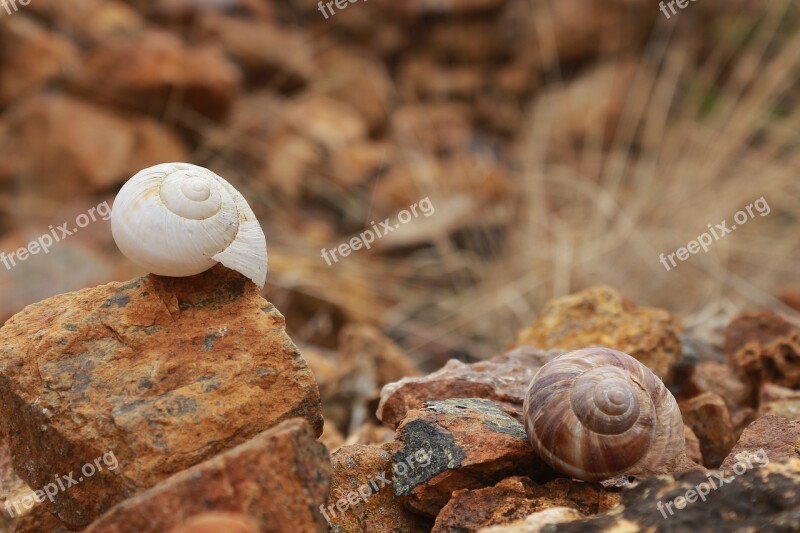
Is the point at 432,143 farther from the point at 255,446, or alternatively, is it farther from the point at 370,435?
the point at 255,446

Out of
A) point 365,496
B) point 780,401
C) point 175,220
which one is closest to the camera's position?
point 175,220

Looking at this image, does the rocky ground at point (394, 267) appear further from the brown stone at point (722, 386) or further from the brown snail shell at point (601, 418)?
the brown snail shell at point (601, 418)

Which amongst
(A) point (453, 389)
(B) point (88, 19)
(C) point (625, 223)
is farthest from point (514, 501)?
(B) point (88, 19)

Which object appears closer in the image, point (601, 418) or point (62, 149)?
point (601, 418)

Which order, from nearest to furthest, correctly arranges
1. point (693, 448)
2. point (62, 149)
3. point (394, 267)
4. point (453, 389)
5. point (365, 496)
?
point (365, 496) → point (693, 448) → point (453, 389) → point (394, 267) → point (62, 149)

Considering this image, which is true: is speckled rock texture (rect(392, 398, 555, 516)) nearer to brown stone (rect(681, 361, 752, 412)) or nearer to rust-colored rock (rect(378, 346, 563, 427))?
rust-colored rock (rect(378, 346, 563, 427))

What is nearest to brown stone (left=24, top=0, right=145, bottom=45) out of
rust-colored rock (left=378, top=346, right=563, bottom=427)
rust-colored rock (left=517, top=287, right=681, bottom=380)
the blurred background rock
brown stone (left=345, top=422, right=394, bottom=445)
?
the blurred background rock

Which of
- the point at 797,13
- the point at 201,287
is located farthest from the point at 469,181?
the point at 201,287
